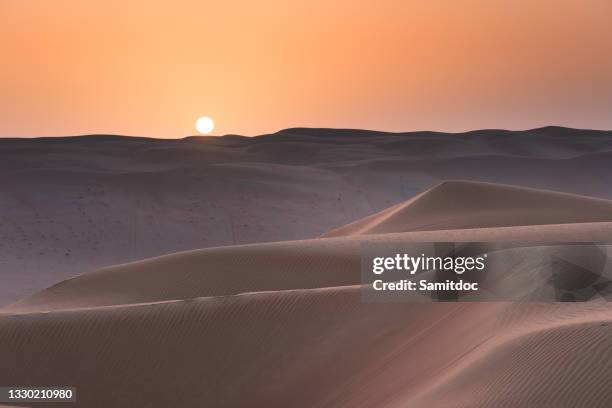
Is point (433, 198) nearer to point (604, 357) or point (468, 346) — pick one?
point (468, 346)

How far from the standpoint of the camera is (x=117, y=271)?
52.3ft

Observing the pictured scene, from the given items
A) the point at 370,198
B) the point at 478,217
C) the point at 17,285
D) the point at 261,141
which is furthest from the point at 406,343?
the point at 261,141

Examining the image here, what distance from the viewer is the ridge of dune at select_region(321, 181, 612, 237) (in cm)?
1989

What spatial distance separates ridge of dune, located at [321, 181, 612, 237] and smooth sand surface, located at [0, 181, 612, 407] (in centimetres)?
448

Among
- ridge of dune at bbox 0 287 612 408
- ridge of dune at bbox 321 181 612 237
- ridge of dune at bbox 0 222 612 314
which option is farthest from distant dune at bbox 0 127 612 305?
ridge of dune at bbox 0 287 612 408

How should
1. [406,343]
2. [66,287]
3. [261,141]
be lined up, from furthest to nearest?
[261,141]
[66,287]
[406,343]

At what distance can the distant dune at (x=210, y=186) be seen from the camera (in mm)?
30844

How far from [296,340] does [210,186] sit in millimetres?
35179

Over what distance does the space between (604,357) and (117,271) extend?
11.4 meters

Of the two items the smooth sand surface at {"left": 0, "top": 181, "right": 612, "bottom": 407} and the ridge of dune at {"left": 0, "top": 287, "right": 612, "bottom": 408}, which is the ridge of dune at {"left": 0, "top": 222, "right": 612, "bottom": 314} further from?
the ridge of dune at {"left": 0, "top": 287, "right": 612, "bottom": 408}

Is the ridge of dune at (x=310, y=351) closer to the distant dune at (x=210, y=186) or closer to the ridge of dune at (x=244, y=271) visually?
the ridge of dune at (x=244, y=271)

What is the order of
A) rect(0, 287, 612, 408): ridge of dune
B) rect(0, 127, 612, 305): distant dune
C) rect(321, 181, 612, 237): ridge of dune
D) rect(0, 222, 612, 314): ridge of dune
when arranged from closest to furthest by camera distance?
rect(0, 287, 612, 408): ridge of dune, rect(0, 222, 612, 314): ridge of dune, rect(321, 181, 612, 237): ridge of dune, rect(0, 127, 612, 305): distant dune

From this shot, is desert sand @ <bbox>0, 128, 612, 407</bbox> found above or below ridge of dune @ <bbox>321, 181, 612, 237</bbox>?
below

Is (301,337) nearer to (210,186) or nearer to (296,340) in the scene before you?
(296,340)
